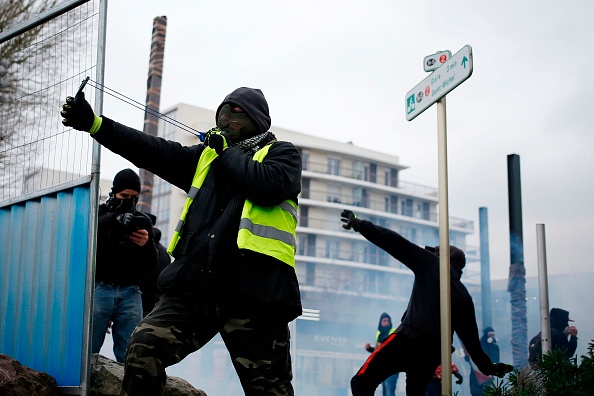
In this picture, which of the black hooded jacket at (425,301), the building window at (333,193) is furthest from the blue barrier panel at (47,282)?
the building window at (333,193)

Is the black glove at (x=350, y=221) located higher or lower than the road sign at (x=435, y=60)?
lower

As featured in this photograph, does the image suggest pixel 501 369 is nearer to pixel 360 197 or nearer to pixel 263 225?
pixel 263 225

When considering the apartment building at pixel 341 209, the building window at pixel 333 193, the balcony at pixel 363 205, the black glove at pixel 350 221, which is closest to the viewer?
the black glove at pixel 350 221

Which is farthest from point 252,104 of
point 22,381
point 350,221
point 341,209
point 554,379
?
point 341,209

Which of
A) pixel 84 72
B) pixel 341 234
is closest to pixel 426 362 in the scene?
pixel 84 72

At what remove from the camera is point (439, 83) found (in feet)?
18.2

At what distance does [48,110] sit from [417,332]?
9.82 ft

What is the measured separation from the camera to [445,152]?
548cm

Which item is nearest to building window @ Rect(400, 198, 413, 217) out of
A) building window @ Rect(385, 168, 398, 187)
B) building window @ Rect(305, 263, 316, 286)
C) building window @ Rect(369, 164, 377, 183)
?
building window @ Rect(385, 168, 398, 187)

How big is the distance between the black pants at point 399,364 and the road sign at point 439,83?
167cm

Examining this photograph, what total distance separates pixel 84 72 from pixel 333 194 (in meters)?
78.4

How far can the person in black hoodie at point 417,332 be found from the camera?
18.6 ft

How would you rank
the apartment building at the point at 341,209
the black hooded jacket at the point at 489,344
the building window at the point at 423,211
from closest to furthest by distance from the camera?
the black hooded jacket at the point at 489,344
the apartment building at the point at 341,209
the building window at the point at 423,211

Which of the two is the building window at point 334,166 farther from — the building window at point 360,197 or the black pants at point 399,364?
the black pants at point 399,364
